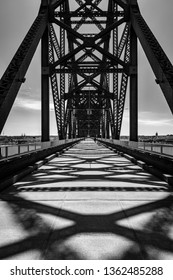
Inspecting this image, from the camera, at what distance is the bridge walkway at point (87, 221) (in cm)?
309

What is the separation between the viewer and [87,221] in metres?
4.16

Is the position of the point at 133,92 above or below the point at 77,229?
above

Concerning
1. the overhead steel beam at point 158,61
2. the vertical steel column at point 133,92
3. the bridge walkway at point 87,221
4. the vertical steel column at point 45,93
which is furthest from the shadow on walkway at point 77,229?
the vertical steel column at point 45,93

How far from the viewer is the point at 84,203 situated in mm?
Answer: 5250

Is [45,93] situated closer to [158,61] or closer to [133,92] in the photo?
[133,92]

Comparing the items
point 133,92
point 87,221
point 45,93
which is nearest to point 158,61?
point 133,92

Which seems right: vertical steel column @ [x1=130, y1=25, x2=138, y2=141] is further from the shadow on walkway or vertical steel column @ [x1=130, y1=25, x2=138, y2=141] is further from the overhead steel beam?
the shadow on walkway

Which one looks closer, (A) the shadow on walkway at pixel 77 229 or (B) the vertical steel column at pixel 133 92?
(A) the shadow on walkway at pixel 77 229

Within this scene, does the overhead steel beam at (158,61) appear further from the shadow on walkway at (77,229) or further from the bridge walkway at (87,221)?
the shadow on walkway at (77,229)

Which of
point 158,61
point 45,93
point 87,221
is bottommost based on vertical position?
point 87,221

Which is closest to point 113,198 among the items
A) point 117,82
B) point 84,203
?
point 84,203

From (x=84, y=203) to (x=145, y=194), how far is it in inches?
74.0

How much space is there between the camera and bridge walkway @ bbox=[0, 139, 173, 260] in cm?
309

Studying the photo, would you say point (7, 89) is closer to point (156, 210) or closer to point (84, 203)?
point (84, 203)
